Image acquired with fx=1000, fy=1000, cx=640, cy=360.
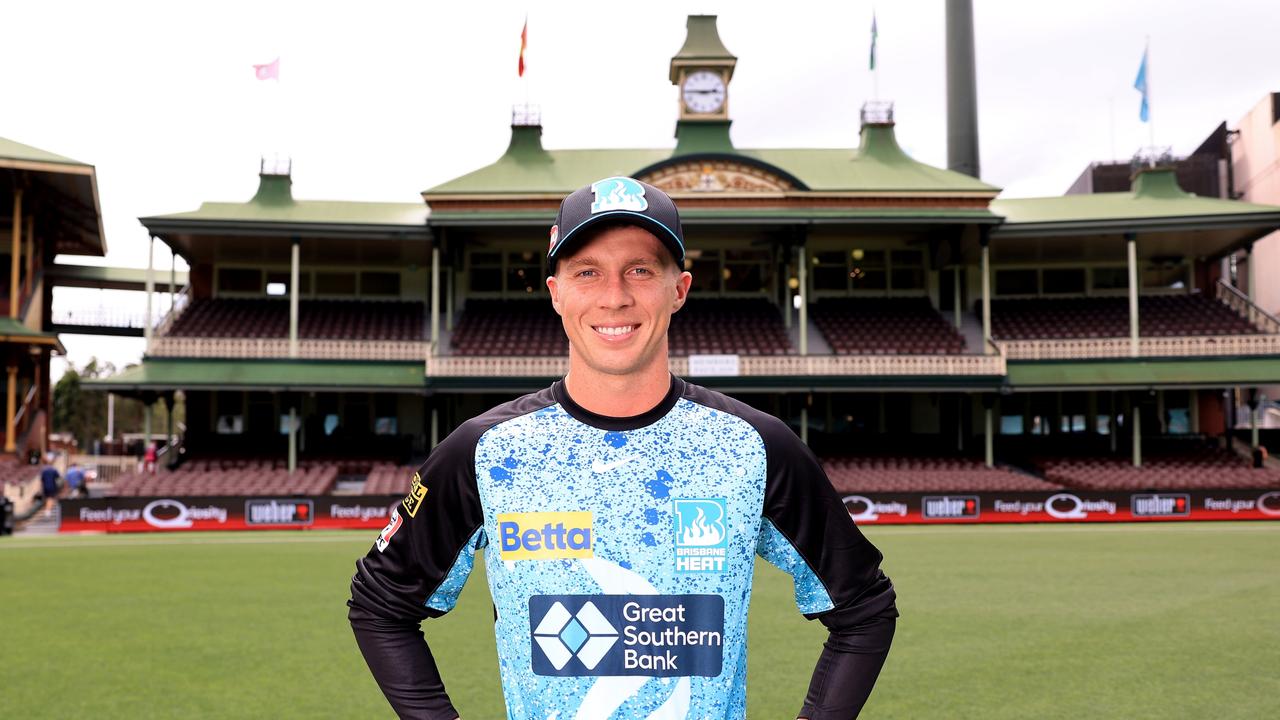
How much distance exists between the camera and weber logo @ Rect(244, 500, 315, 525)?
26234 mm

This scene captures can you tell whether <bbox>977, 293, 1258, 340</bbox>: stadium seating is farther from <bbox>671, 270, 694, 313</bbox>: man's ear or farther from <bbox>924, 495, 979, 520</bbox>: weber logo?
<bbox>671, 270, 694, 313</bbox>: man's ear

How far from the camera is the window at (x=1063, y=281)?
38.7 meters

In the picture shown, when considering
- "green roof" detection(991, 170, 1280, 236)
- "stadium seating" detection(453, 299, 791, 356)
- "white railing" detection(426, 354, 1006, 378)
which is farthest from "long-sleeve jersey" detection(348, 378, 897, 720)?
"green roof" detection(991, 170, 1280, 236)

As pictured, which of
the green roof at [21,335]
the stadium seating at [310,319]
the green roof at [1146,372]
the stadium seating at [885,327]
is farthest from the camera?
the green roof at [21,335]

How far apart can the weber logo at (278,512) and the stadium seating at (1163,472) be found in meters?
21.5

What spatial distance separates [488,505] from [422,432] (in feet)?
115

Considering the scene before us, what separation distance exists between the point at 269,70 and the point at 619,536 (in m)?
37.6

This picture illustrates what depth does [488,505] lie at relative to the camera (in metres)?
2.52

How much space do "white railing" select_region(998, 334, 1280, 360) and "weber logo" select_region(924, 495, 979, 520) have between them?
26.1ft

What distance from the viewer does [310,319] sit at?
36344 mm

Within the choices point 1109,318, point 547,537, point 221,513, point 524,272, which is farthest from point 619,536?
point 1109,318

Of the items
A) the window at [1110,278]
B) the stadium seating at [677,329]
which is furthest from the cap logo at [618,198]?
the window at [1110,278]

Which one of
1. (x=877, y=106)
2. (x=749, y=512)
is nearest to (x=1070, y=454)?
(x=877, y=106)

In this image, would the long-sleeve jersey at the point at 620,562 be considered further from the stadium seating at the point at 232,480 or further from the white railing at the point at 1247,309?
the white railing at the point at 1247,309
